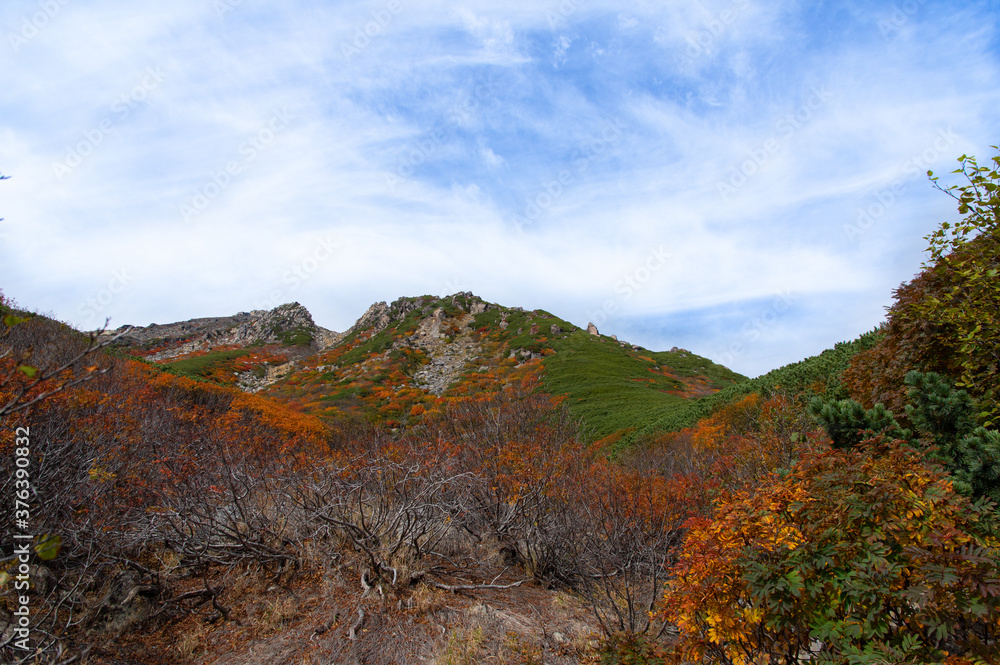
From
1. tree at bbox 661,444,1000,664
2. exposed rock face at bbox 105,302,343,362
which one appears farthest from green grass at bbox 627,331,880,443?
exposed rock face at bbox 105,302,343,362

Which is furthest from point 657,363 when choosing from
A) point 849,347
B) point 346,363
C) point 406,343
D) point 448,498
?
A: point 448,498

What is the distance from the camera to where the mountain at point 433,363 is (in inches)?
1150

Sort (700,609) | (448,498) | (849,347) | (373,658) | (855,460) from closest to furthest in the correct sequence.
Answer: (700,609), (855,460), (373,658), (448,498), (849,347)

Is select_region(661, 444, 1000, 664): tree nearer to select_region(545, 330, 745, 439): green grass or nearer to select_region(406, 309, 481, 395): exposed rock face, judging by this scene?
select_region(545, 330, 745, 439): green grass

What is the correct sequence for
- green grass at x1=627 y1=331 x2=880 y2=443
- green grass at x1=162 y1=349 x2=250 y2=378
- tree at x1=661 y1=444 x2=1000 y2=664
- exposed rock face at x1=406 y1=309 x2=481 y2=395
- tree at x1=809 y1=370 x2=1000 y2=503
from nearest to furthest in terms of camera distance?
tree at x1=661 y1=444 x2=1000 y2=664, tree at x1=809 y1=370 x2=1000 y2=503, green grass at x1=627 y1=331 x2=880 y2=443, green grass at x1=162 y1=349 x2=250 y2=378, exposed rock face at x1=406 y1=309 x2=481 y2=395

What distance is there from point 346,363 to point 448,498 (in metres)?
39.5

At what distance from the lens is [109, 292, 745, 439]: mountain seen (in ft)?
95.9

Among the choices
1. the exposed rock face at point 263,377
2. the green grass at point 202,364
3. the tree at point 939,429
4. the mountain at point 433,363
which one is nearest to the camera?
the tree at point 939,429

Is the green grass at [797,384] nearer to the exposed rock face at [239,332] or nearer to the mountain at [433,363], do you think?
the mountain at [433,363]

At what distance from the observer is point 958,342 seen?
617 centimetres

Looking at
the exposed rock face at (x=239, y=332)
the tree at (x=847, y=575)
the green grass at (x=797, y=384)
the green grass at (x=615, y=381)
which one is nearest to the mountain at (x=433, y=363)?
the green grass at (x=615, y=381)

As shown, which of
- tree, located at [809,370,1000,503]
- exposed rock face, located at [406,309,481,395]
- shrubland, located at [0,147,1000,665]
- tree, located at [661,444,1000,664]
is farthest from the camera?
exposed rock face, located at [406,309,481,395]

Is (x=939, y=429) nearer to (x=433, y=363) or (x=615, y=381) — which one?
(x=615, y=381)

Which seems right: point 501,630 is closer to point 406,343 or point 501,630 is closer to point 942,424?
point 942,424
